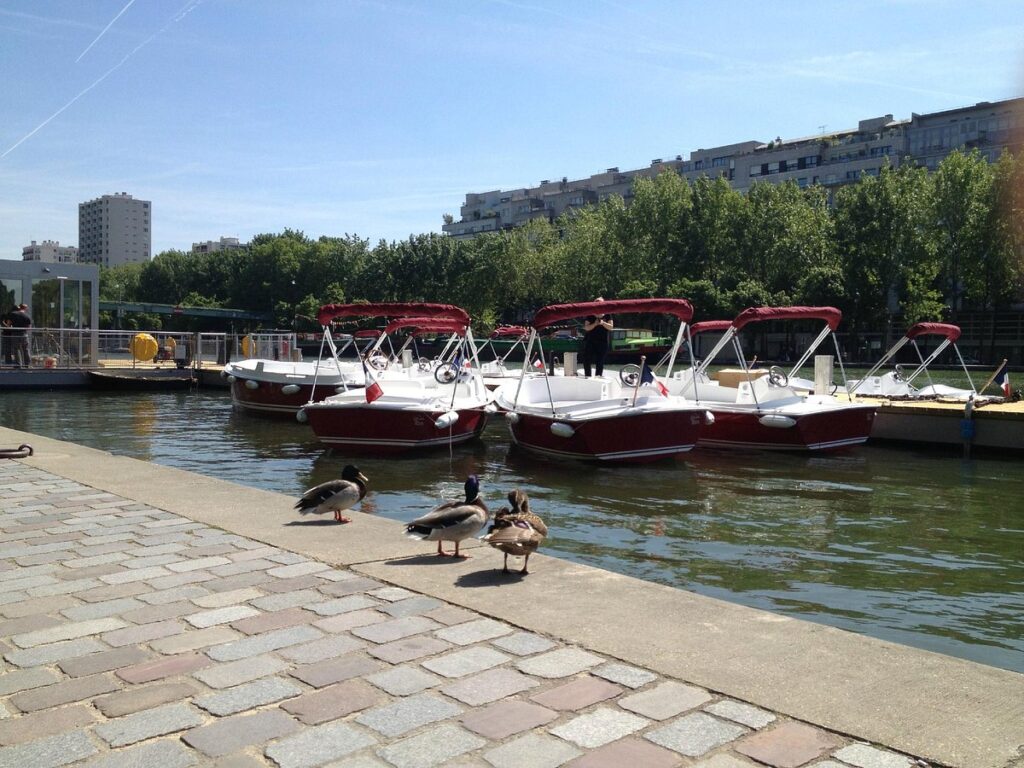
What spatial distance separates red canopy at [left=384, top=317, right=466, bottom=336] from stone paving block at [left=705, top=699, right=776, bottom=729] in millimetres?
16798

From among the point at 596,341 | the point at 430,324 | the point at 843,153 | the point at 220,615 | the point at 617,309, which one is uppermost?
the point at 843,153

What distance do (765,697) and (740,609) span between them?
4.68ft

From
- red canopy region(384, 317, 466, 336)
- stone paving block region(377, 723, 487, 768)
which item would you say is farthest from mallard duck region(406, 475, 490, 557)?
red canopy region(384, 317, 466, 336)

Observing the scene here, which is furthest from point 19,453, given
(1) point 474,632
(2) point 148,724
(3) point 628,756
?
(3) point 628,756

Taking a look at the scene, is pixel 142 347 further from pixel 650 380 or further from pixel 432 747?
pixel 432 747

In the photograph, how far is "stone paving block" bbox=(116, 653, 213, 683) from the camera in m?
4.39

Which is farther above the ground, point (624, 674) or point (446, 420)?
point (624, 674)

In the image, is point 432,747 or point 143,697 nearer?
point 432,747

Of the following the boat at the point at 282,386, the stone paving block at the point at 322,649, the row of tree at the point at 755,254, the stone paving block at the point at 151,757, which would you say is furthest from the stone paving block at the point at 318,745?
the row of tree at the point at 755,254

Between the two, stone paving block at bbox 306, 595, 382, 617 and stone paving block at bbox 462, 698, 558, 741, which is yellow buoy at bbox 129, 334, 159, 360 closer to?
stone paving block at bbox 306, 595, 382, 617

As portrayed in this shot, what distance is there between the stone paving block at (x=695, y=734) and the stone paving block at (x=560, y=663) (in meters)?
0.70

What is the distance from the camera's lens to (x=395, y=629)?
5.10m

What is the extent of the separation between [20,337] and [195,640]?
34.5m

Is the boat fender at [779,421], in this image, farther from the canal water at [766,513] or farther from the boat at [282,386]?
the boat at [282,386]
